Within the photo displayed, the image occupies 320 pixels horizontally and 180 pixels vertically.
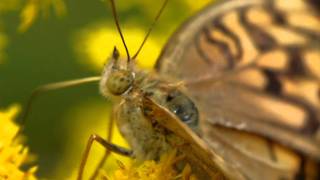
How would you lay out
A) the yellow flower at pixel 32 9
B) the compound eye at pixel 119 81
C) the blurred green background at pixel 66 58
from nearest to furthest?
the compound eye at pixel 119 81 → the yellow flower at pixel 32 9 → the blurred green background at pixel 66 58

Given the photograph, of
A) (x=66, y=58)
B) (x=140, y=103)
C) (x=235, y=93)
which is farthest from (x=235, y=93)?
(x=66, y=58)

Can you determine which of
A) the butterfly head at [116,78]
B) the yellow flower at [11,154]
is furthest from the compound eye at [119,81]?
the yellow flower at [11,154]

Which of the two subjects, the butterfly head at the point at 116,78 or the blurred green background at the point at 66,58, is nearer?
the butterfly head at the point at 116,78

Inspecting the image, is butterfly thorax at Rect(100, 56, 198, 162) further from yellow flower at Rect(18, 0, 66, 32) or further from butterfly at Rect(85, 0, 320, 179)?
yellow flower at Rect(18, 0, 66, 32)

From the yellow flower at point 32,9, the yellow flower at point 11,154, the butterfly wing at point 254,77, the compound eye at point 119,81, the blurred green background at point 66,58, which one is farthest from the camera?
the blurred green background at point 66,58

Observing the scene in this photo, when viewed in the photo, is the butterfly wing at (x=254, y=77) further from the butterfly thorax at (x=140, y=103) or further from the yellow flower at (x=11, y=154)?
the yellow flower at (x=11, y=154)

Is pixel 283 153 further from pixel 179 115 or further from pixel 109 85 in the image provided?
pixel 109 85
